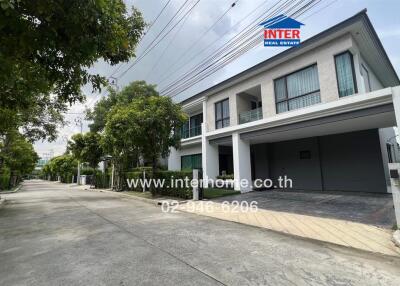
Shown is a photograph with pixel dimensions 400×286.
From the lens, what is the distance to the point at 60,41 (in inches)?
142

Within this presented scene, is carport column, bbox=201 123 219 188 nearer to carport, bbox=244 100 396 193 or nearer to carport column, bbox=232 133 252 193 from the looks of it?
carport column, bbox=232 133 252 193

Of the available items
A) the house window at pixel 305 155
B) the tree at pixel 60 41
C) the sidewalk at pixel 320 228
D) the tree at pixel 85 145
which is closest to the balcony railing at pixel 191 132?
the house window at pixel 305 155

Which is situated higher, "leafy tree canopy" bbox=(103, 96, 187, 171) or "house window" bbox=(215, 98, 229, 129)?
"house window" bbox=(215, 98, 229, 129)

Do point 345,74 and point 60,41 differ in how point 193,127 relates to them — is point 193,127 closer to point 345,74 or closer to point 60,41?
point 345,74

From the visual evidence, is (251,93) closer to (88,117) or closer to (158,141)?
(158,141)

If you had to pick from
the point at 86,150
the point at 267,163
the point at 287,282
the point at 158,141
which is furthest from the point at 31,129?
the point at 287,282

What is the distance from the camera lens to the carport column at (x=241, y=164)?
44.6 ft

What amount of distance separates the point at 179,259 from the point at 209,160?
12.1 m

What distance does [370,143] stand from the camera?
467 inches

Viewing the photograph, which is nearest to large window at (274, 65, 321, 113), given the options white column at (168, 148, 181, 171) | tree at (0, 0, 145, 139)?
tree at (0, 0, 145, 139)

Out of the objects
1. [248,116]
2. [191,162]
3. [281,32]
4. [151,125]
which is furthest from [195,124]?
[281,32]

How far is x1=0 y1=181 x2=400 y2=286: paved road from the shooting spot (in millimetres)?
3359

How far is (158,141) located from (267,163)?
7.90 m

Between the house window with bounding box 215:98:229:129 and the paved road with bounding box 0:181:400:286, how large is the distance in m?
10.0
